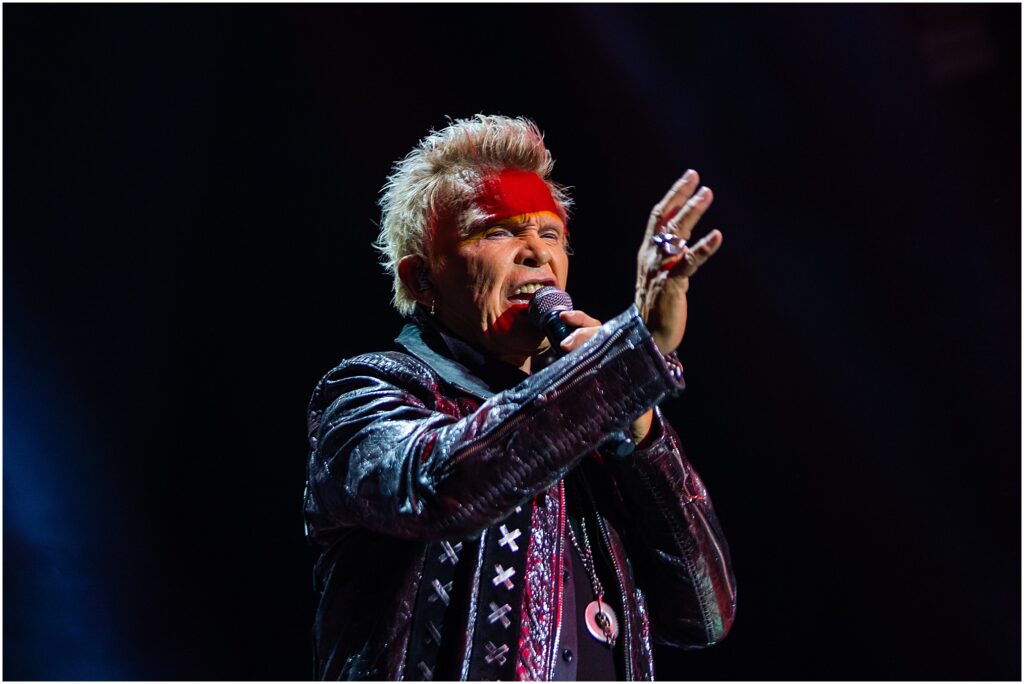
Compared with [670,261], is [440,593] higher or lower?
lower

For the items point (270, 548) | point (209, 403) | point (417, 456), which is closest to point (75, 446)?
point (209, 403)

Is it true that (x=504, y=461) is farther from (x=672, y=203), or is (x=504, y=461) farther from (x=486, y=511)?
(x=672, y=203)

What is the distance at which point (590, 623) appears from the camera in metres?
1.70

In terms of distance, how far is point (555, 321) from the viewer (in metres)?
1.66

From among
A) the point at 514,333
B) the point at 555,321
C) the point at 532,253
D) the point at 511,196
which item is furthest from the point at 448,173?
the point at 555,321

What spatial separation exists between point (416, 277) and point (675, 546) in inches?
27.8

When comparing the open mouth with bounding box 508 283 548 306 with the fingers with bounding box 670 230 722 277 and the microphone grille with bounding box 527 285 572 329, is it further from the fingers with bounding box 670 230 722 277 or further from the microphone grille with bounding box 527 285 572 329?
the fingers with bounding box 670 230 722 277

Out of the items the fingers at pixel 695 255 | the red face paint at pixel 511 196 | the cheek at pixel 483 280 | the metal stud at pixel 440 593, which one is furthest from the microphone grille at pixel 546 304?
the metal stud at pixel 440 593

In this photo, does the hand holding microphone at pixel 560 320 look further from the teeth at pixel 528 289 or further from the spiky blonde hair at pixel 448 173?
the spiky blonde hair at pixel 448 173

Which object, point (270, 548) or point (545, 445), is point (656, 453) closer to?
point (545, 445)

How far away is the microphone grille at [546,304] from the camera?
1.71m

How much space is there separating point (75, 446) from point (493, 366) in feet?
4.98

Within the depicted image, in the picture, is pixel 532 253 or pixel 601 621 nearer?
pixel 601 621

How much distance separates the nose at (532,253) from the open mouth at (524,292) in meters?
0.04
